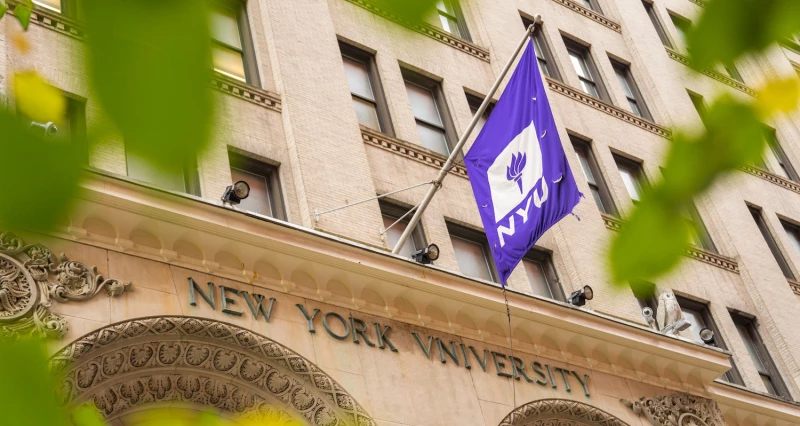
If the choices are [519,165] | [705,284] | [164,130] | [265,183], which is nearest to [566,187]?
[519,165]

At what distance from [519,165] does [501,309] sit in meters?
2.68

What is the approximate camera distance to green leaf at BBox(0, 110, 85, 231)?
1.88m

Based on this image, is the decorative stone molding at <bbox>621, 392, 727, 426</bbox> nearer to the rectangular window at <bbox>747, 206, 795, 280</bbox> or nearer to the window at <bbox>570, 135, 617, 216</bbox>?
the window at <bbox>570, 135, 617, 216</bbox>

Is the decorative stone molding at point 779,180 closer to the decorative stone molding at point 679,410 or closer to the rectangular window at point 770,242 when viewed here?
the rectangular window at point 770,242

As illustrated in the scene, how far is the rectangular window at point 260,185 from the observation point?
1507 cm

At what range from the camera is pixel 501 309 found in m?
15.3

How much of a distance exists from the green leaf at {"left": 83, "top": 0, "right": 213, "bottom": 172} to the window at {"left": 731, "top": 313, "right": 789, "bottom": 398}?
21.5 m

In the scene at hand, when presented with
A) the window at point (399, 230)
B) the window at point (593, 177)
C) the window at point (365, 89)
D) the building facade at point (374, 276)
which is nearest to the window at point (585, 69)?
the building facade at point (374, 276)

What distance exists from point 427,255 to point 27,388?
42.3ft

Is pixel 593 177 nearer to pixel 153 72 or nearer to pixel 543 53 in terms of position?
pixel 543 53

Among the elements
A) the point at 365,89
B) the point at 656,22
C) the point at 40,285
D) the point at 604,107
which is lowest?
the point at 40,285

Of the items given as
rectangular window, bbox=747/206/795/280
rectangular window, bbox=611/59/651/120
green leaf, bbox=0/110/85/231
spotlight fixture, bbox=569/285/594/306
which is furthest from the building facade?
green leaf, bbox=0/110/85/231

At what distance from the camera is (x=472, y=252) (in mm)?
17781

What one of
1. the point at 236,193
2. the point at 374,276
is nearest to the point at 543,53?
the point at 374,276
